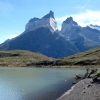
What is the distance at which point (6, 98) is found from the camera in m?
50.8

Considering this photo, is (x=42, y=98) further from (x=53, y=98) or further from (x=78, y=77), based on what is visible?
(x=78, y=77)

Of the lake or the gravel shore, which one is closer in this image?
the gravel shore

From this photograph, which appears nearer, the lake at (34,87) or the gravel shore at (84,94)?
the gravel shore at (84,94)

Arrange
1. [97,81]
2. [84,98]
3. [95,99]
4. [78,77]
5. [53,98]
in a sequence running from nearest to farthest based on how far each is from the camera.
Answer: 1. [95,99]
2. [84,98]
3. [53,98]
4. [97,81]
5. [78,77]

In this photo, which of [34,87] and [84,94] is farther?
[34,87]

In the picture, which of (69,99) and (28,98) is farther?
(28,98)

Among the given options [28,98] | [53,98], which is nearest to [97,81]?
[53,98]

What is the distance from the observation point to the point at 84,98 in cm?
4125

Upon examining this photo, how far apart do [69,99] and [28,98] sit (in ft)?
40.0

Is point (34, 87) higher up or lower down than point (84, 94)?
lower down

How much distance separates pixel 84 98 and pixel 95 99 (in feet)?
13.3

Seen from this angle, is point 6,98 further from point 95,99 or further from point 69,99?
point 95,99

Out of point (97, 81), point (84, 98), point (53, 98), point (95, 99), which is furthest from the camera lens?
point (97, 81)

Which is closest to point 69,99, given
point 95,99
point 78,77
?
point 95,99
